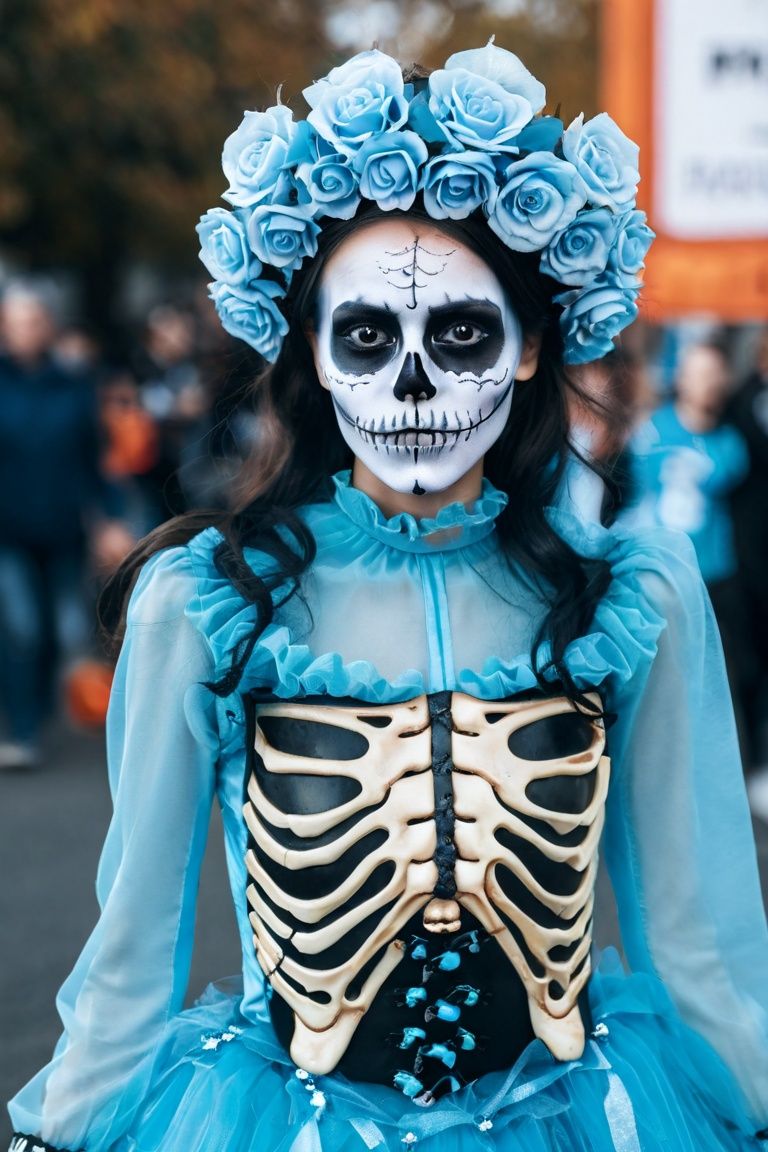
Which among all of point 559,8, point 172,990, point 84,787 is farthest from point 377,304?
point 559,8

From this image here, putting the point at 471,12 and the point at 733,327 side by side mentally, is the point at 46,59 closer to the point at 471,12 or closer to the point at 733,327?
the point at 733,327

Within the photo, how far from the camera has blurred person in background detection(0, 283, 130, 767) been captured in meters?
6.90

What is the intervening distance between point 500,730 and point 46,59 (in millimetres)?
14381

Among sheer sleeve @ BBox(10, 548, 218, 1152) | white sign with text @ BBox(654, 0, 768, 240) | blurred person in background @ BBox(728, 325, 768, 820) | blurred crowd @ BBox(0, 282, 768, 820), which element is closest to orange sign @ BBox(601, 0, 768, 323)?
white sign with text @ BBox(654, 0, 768, 240)

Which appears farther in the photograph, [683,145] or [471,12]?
→ [471,12]

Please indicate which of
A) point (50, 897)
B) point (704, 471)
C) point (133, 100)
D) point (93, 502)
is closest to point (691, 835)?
point (50, 897)

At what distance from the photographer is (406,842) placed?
6.81 feet

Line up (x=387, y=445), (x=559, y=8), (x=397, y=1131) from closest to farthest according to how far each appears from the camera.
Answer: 1. (x=397, y=1131)
2. (x=387, y=445)
3. (x=559, y=8)

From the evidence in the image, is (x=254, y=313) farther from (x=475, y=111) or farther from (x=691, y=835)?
(x=691, y=835)

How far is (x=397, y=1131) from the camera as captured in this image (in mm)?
2068

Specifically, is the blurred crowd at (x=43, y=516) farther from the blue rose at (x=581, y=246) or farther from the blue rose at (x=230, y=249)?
the blue rose at (x=581, y=246)

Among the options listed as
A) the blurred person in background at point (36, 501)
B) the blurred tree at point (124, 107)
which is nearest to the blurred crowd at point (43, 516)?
the blurred person in background at point (36, 501)

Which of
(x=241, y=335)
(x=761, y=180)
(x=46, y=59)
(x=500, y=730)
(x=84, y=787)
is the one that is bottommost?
(x=84, y=787)

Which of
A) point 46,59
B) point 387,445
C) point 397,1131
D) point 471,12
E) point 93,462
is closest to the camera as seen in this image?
point 397,1131
